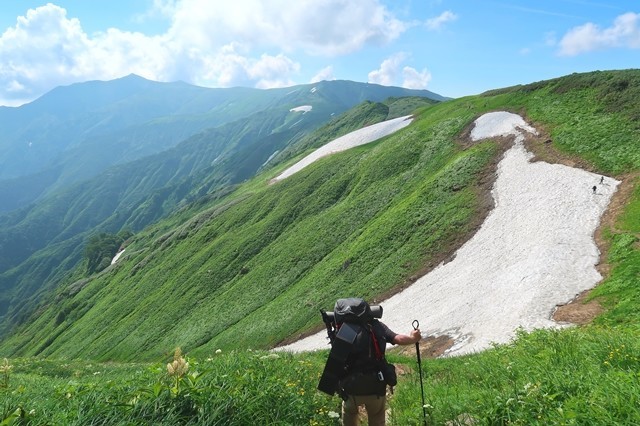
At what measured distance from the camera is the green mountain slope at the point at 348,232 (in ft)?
123

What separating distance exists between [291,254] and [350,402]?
160 feet

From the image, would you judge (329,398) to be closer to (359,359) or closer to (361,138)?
(359,359)

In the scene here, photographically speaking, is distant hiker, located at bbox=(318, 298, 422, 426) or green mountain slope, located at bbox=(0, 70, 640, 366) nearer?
distant hiker, located at bbox=(318, 298, 422, 426)

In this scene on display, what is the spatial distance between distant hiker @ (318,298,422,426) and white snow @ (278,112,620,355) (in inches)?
580

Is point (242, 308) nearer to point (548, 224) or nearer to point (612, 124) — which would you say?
point (548, 224)

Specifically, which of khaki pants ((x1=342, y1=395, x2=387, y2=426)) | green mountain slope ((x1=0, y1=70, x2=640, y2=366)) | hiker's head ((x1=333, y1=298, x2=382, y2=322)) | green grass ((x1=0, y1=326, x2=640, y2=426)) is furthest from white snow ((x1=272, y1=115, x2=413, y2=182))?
khaki pants ((x1=342, y1=395, x2=387, y2=426))

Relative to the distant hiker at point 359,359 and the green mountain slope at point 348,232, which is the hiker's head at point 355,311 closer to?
the distant hiker at point 359,359

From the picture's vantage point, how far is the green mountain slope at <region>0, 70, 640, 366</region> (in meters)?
37.6

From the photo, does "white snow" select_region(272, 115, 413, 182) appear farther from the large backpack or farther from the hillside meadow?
the large backpack

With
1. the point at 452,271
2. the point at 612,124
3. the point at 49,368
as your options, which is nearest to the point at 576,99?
the point at 612,124

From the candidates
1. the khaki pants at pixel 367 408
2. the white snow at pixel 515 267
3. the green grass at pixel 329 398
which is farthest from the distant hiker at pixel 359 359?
the white snow at pixel 515 267

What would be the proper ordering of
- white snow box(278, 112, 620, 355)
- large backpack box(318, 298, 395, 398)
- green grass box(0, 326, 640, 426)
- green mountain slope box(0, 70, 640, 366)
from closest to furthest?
green grass box(0, 326, 640, 426) → large backpack box(318, 298, 395, 398) → white snow box(278, 112, 620, 355) → green mountain slope box(0, 70, 640, 366)

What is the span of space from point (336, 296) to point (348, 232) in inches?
549

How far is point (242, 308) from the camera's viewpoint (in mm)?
51250
